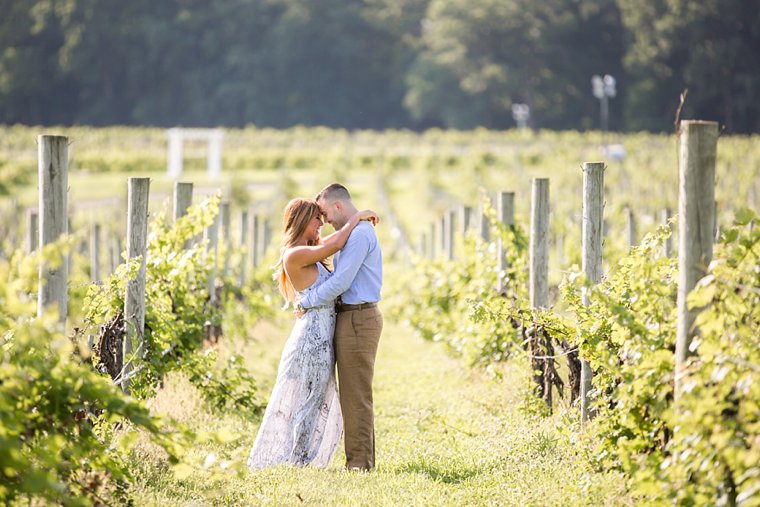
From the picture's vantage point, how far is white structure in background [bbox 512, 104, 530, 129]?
68119 millimetres

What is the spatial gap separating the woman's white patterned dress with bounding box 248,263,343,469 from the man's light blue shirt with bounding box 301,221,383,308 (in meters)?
0.11

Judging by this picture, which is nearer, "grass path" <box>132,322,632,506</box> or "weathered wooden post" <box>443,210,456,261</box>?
"grass path" <box>132,322,632,506</box>

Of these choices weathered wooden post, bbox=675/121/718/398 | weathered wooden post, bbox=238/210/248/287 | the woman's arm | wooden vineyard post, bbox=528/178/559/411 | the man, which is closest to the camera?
weathered wooden post, bbox=675/121/718/398

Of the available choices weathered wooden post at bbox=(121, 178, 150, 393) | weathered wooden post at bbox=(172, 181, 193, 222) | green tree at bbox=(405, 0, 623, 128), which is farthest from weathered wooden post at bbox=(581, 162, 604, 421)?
green tree at bbox=(405, 0, 623, 128)

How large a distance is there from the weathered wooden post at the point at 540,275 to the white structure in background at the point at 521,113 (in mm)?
60924

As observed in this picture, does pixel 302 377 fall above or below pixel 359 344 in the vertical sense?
below

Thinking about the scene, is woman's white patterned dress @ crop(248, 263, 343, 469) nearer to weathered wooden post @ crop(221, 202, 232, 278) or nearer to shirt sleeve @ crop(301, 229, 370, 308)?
shirt sleeve @ crop(301, 229, 370, 308)

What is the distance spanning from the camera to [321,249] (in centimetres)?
577

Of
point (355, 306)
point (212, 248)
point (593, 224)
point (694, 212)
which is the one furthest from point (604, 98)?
point (694, 212)

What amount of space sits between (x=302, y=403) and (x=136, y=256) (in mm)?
1294

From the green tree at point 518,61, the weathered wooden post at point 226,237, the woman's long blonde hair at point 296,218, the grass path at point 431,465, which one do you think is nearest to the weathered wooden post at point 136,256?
the grass path at point 431,465

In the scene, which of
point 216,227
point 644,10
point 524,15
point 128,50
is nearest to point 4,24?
point 128,50

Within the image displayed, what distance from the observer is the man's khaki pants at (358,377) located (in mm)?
5879

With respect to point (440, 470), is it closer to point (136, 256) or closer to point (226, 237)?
point (136, 256)
